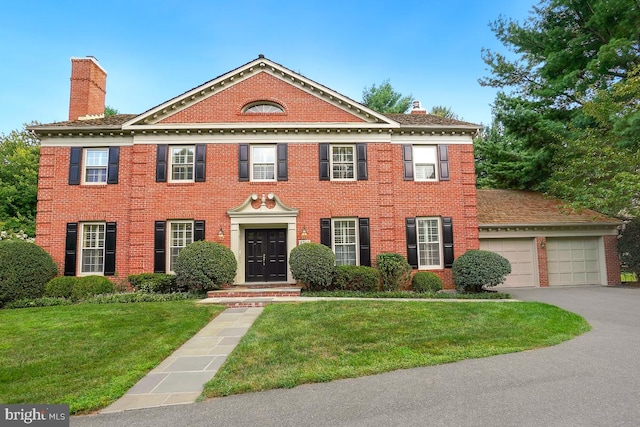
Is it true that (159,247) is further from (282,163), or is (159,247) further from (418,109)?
(418,109)

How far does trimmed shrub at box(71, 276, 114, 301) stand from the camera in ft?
38.9

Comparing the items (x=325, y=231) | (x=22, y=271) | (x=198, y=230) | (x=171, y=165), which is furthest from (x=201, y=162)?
(x=22, y=271)

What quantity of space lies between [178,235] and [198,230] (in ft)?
2.82

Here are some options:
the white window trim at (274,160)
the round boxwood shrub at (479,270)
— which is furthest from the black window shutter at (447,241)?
the white window trim at (274,160)

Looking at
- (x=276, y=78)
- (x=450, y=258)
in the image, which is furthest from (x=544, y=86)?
(x=276, y=78)

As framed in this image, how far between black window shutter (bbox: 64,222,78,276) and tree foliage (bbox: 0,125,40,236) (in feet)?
36.8

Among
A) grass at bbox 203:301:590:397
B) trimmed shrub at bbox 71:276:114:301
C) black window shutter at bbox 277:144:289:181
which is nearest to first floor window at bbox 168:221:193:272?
trimmed shrub at bbox 71:276:114:301

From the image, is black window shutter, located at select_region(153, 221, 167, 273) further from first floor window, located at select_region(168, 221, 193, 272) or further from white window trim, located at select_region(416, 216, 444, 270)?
white window trim, located at select_region(416, 216, 444, 270)

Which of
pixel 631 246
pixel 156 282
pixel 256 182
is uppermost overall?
pixel 256 182

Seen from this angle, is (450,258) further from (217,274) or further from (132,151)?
(132,151)

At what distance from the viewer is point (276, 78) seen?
14.3 m

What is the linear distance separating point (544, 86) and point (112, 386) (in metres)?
20.7

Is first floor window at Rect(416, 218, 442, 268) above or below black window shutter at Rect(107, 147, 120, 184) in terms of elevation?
below

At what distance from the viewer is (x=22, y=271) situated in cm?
1157
